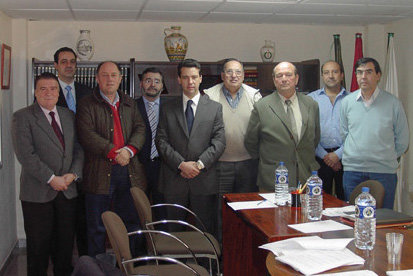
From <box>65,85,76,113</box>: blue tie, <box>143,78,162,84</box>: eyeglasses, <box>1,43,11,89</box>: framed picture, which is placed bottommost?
<box>65,85,76,113</box>: blue tie

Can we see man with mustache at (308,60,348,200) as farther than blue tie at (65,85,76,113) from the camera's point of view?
Yes

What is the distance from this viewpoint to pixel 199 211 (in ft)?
12.9

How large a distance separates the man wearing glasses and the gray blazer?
127 centimetres

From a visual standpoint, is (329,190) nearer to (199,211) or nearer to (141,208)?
(199,211)

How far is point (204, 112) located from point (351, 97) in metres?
1.30

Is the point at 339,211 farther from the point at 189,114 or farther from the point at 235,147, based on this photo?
the point at 189,114

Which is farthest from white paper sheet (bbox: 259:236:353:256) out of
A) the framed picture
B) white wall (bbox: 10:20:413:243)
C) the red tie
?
white wall (bbox: 10:20:413:243)

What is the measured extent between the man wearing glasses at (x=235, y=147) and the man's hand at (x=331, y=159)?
719 millimetres

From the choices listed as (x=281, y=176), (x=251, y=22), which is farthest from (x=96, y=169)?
(x=251, y=22)

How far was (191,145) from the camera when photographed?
12.8 ft

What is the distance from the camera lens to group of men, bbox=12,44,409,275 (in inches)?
141

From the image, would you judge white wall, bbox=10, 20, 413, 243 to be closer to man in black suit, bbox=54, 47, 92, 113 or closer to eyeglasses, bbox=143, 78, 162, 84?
man in black suit, bbox=54, 47, 92, 113

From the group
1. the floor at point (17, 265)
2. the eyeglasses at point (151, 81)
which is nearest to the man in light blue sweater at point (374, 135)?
the eyeglasses at point (151, 81)

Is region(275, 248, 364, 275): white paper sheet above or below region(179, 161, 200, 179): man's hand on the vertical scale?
below
